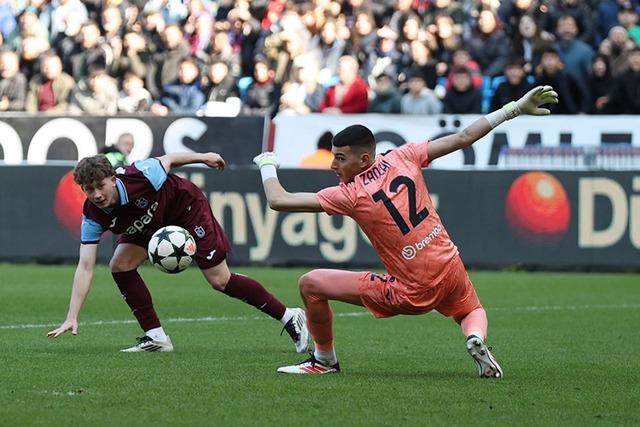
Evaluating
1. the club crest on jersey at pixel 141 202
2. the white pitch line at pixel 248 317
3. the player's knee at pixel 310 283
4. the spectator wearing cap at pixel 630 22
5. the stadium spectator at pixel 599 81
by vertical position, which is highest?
the spectator wearing cap at pixel 630 22

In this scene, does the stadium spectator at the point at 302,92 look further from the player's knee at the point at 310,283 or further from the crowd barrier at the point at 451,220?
the player's knee at the point at 310,283

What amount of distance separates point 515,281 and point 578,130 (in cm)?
333

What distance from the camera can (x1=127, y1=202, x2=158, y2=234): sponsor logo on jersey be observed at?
34.8ft

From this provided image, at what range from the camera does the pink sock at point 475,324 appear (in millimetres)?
9062

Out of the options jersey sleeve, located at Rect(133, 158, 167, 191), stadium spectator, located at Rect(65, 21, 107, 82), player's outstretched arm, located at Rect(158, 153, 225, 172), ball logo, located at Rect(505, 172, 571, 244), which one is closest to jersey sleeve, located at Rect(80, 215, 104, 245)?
jersey sleeve, located at Rect(133, 158, 167, 191)

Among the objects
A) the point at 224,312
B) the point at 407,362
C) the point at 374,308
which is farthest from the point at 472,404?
the point at 224,312

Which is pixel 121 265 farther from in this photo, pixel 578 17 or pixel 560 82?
pixel 578 17

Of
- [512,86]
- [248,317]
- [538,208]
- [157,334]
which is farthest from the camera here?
[512,86]

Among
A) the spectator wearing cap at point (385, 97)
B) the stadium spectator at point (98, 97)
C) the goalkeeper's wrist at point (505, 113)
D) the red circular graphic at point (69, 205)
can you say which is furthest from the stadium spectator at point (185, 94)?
the goalkeeper's wrist at point (505, 113)

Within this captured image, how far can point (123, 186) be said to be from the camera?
1029cm

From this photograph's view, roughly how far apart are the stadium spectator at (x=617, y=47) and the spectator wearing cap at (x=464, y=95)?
202 cm

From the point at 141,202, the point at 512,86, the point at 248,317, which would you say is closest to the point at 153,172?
the point at 141,202

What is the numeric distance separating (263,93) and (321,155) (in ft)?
9.22

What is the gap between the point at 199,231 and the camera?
35.7ft
